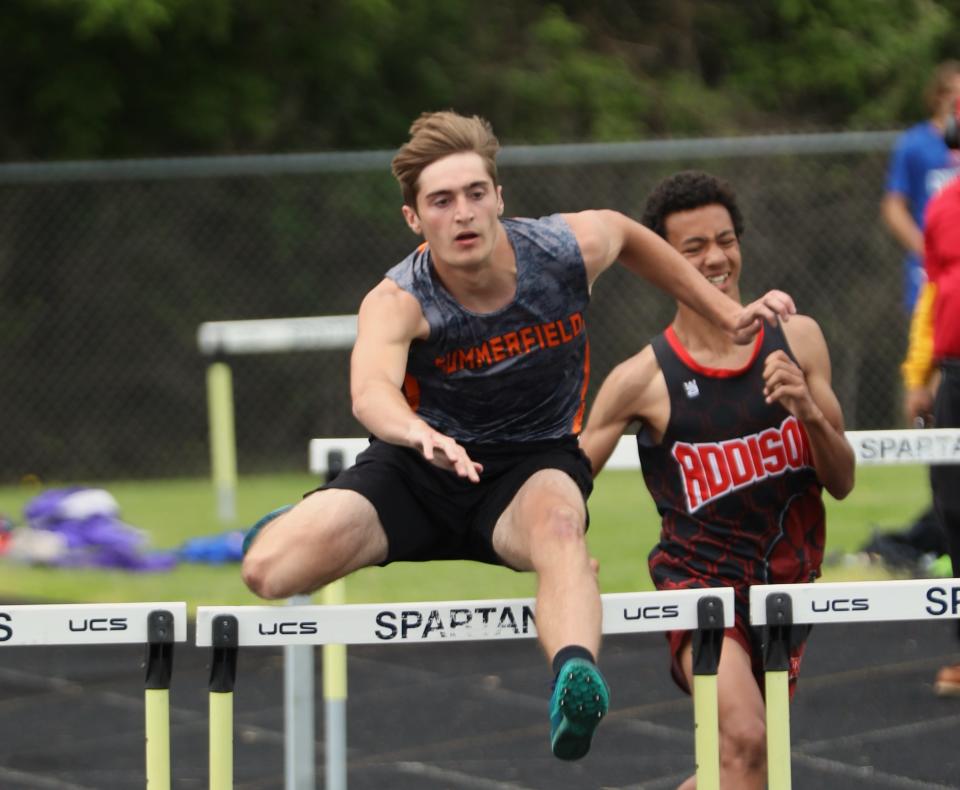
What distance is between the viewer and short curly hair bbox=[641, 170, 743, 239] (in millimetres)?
4773

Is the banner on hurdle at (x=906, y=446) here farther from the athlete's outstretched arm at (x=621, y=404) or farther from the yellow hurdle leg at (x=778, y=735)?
the yellow hurdle leg at (x=778, y=735)

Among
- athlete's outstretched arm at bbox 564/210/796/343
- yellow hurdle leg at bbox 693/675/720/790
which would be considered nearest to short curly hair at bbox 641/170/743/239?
athlete's outstretched arm at bbox 564/210/796/343

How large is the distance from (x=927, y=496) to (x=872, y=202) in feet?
6.28

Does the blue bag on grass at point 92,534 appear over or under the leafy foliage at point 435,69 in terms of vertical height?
under

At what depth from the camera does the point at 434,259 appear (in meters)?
4.28

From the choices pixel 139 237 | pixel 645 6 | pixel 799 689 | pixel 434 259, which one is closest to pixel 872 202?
pixel 139 237

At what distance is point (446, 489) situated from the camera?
430 centimetres

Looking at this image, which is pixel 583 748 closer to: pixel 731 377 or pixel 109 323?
pixel 731 377

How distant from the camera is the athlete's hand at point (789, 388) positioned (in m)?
4.28

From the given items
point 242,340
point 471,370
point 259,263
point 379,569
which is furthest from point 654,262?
point 259,263

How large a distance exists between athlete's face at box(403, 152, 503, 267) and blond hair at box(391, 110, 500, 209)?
2cm

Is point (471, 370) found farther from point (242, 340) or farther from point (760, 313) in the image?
point (242, 340)

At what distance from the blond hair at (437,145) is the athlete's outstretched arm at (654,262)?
0.93 feet

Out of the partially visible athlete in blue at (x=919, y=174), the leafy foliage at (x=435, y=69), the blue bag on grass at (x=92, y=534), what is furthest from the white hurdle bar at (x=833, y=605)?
the leafy foliage at (x=435, y=69)
